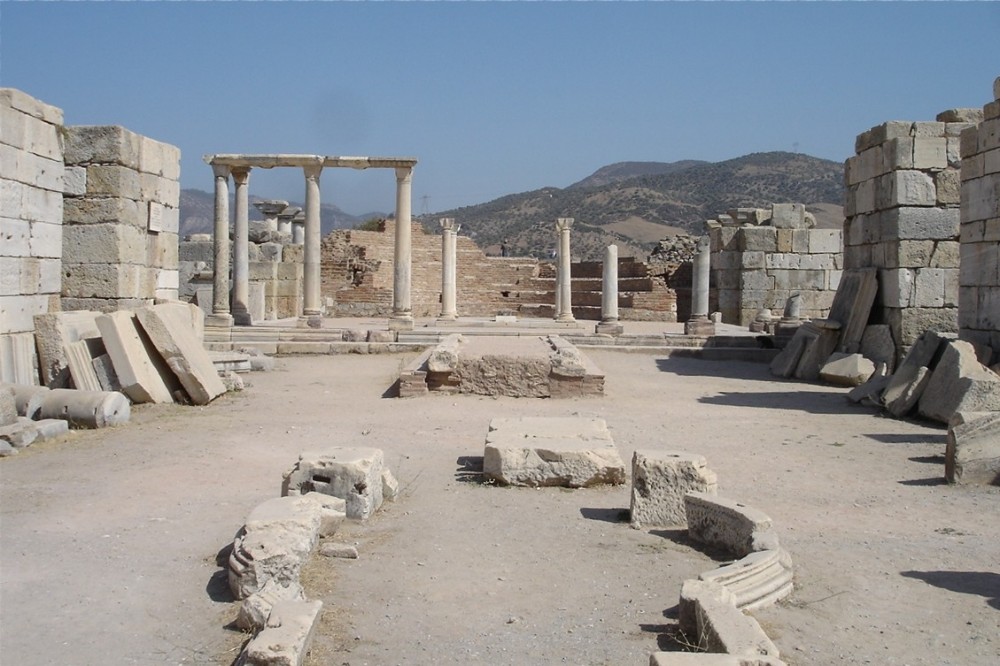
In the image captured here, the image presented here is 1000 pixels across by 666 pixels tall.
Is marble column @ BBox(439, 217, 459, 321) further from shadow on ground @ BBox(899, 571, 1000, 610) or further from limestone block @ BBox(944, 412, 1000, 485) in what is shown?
shadow on ground @ BBox(899, 571, 1000, 610)

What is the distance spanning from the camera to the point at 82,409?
9930 mm

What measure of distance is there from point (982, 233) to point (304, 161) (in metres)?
14.4

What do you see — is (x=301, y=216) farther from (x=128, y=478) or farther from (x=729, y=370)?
(x=128, y=478)

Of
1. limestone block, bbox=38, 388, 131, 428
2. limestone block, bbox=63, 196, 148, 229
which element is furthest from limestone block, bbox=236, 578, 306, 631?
limestone block, bbox=63, 196, 148, 229

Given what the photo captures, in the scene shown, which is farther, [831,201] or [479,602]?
[831,201]

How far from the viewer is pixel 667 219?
7669cm

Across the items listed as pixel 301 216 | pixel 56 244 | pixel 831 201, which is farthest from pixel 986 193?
pixel 831 201

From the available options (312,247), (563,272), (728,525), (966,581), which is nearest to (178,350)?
(728,525)

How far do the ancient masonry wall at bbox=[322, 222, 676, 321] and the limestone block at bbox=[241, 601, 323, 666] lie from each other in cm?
2547

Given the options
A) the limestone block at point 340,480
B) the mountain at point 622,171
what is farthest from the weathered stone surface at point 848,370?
the mountain at point 622,171

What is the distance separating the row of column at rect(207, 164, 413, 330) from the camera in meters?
21.3

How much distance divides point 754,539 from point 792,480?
2.76m

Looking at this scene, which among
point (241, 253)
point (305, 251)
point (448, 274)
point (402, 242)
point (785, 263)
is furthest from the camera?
point (785, 263)

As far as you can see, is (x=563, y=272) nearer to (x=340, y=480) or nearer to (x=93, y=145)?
(x=93, y=145)
